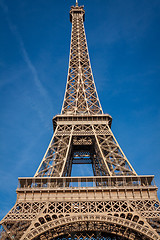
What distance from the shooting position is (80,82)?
37812 millimetres

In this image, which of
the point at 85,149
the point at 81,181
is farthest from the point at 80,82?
the point at 81,181

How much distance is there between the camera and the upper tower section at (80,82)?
3397cm

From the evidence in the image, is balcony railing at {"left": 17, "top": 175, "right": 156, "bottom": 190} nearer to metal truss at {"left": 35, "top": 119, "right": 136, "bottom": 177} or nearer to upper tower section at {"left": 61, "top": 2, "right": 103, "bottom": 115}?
→ metal truss at {"left": 35, "top": 119, "right": 136, "bottom": 177}

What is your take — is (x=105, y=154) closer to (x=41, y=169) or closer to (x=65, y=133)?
(x=65, y=133)

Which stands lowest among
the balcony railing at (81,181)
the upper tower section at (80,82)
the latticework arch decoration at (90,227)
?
the latticework arch decoration at (90,227)

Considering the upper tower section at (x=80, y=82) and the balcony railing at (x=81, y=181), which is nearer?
the balcony railing at (x=81, y=181)

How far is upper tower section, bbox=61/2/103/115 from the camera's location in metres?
34.0

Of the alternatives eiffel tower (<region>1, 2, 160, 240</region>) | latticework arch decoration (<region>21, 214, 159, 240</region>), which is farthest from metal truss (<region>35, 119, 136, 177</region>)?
latticework arch decoration (<region>21, 214, 159, 240</region>)

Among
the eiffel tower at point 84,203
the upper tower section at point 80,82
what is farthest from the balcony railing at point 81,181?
the upper tower section at point 80,82

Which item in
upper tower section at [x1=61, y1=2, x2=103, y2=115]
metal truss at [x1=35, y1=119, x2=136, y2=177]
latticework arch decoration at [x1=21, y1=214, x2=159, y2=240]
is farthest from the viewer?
upper tower section at [x1=61, y1=2, x2=103, y2=115]

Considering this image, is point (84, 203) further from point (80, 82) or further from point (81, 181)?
point (80, 82)

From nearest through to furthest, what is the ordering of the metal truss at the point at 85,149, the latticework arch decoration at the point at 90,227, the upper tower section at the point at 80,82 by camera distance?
the latticework arch decoration at the point at 90,227, the metal truss at the point at 85,149, the upper tower section at the point at 80,82

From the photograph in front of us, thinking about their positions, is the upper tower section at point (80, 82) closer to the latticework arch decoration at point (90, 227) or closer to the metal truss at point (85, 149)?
the metal truss at point (85, 149)

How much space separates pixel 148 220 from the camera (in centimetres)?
2078
